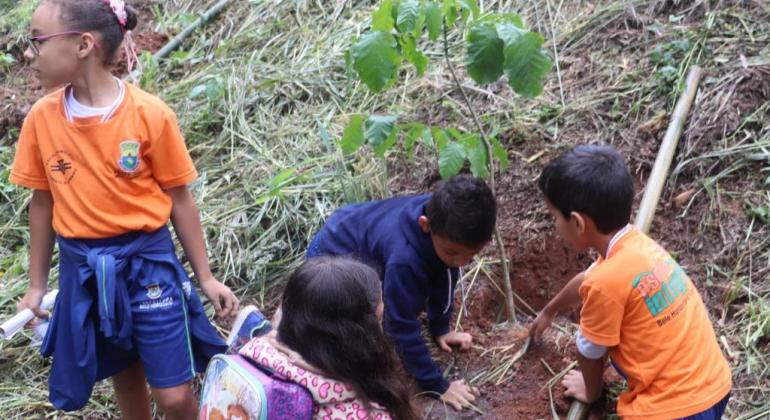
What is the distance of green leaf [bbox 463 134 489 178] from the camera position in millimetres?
2633

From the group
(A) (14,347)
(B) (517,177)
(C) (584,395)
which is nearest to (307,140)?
(B) (517,177)

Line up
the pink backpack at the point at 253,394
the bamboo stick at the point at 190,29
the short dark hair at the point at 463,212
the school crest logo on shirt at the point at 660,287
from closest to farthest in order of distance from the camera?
the pink backpack at the point at 253,394 < the school crest logo on shirt at the point at 660,287 < the short dark hair at the point at 463,212 < the bamboo stick at the point at 190,29

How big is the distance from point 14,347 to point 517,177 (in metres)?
2.23

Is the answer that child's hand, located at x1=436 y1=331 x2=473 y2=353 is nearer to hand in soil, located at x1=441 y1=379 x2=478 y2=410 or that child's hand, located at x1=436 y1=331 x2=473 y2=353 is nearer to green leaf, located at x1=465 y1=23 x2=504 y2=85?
hand in soil, located at x1=441 y1=379 x2=478 y2=410

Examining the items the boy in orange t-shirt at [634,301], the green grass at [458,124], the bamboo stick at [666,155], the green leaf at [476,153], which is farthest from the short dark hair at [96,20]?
the bamboo stick at [666,155]

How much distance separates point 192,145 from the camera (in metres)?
4.31

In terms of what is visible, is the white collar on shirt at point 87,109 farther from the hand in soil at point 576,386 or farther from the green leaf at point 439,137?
the hand in soil at point 576,386

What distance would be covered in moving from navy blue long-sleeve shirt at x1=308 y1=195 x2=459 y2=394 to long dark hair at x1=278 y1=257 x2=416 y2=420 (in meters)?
0.74

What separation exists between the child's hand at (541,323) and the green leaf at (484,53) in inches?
32.1

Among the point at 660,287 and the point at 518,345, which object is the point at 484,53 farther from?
the point at 518,345

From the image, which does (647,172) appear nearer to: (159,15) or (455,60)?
(455,60)

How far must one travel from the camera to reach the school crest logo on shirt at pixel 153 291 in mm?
2264

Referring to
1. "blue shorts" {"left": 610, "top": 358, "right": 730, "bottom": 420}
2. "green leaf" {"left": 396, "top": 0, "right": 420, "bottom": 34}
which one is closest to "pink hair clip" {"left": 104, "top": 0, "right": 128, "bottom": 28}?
"green leaf" {"left": 396, "top": 0, "right": 420, "bottom": 34}

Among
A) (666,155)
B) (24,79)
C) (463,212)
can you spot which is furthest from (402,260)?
(24,79)
